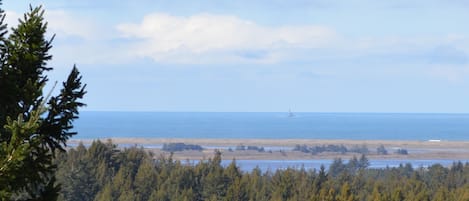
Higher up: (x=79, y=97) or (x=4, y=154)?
(x=79, y=97)

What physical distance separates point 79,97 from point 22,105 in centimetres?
71

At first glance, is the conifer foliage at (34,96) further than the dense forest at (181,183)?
No

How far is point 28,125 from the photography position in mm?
6918

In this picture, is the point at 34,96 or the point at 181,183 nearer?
the point at 34,96

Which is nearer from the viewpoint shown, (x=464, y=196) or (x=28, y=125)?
(x=28, y=125)

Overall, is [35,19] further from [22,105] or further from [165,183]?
[165,183]

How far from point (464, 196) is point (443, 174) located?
33.5 meters

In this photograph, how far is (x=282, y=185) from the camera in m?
67.8

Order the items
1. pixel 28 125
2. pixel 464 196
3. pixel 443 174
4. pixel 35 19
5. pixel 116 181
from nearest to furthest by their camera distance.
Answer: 1. pixel 28 125
2. pixel 35 19
3. pixel 464 196
4. pixel 116 181
5. pixel 443 174

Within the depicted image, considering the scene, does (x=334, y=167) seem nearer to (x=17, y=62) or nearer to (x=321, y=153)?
(x=321, y=153)

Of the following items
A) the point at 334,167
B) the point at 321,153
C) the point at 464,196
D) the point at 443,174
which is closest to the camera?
the point at 464,196

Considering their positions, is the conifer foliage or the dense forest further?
the dense forest

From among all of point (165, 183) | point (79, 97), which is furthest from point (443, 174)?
point (79, 97)

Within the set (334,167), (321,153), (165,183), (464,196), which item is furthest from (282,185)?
(321,153)
